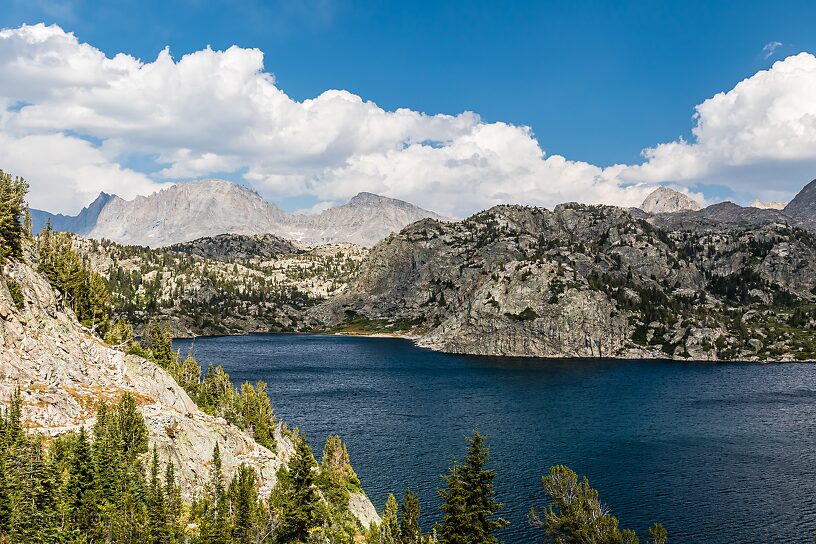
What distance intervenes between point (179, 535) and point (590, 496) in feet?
175

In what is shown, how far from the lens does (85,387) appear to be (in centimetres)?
8169

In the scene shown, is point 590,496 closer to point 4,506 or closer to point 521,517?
point 521,517

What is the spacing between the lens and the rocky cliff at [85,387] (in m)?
74.1

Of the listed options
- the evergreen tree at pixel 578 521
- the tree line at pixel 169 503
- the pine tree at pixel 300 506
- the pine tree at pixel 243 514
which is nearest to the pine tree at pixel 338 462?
the tree line at pixel 169 503

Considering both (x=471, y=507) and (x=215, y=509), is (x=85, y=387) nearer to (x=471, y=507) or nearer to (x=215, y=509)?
(x=215, y=509)

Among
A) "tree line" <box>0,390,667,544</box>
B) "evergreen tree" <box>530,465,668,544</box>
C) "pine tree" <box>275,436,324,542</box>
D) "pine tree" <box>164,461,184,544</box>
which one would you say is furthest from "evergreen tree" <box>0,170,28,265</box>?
"evergreen tree" <box>530,465,668,544</box>

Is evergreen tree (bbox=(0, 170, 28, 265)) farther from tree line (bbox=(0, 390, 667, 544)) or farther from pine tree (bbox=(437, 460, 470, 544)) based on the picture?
pine tree (bbox=(437, 460, 470, 544))

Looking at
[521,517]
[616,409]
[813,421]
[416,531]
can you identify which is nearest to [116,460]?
[416,531]

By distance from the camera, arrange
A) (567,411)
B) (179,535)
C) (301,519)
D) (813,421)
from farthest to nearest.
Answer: (567,411) < (813,421) < (301,519) < (179,535)

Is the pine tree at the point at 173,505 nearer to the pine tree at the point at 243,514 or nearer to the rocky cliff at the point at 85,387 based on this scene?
the pine tree at the point at 243,514

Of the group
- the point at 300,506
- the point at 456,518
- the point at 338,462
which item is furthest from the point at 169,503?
the point at 338,462

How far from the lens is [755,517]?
91.4 m

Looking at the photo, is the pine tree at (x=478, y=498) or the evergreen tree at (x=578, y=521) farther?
the evergreen tree at (x=578, y=521)

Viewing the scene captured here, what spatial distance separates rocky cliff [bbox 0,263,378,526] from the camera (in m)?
74.1
